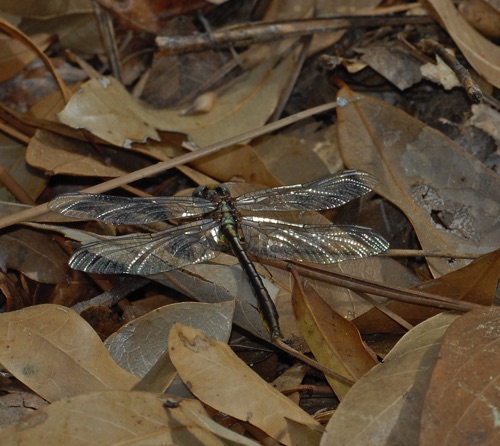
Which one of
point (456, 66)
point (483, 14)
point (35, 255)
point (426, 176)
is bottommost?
point (35, 255)

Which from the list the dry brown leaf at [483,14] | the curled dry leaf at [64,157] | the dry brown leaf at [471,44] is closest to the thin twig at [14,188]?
the curled dry leaf at [64,157]

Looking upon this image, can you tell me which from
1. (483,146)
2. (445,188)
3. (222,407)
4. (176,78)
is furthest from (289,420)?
(176,78)

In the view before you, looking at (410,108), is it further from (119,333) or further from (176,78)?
(119,333)

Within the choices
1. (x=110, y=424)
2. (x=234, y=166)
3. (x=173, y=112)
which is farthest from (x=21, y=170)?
(x=110, y=424)

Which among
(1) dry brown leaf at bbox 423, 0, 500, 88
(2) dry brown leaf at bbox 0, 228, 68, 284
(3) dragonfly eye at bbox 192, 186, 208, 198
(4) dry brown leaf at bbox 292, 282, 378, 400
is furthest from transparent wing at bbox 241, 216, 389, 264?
(1) dry brown leaf at bbox 423, 0, 500, 88

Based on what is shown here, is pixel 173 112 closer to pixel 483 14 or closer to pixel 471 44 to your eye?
pixel 471 44

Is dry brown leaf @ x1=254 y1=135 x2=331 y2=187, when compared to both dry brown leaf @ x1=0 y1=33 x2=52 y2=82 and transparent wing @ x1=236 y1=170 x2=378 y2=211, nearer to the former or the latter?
transparent wing @ x1=236 y1=170 x2=378 y2=211

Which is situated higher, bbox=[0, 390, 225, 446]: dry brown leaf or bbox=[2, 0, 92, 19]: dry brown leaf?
bbox=[2, 0, 92, 19]: dry brown leaf
